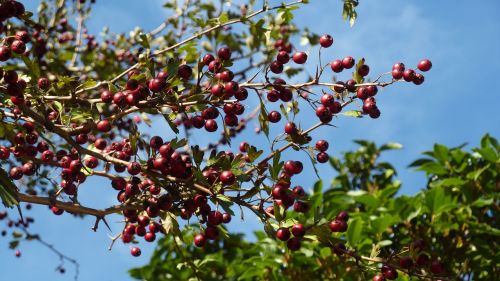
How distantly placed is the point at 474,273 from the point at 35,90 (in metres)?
3.92

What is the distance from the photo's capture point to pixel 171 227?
294cm

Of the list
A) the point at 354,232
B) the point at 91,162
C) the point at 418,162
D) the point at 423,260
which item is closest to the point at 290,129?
the point at 423,260

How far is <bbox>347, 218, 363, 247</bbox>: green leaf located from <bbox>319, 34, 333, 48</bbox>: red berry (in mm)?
2101

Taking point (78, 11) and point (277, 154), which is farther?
point (78, 11)

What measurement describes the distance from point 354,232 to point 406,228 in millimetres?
1009

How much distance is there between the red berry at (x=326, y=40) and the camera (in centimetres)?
309

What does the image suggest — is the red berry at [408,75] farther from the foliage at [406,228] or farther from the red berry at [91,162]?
the foliage at [406,228]

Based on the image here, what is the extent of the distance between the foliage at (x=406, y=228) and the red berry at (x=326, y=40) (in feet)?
6.71

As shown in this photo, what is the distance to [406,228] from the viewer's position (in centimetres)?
571

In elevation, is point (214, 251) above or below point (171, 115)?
above

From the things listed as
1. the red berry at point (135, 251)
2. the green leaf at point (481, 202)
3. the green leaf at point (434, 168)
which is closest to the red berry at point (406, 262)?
the red berry at point (135, 251)

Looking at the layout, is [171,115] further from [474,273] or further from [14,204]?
[474,273]

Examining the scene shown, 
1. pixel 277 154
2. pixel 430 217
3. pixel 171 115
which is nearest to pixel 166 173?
pixel 171 115

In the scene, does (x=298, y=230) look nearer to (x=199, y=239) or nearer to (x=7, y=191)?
(x=199, y=239)
